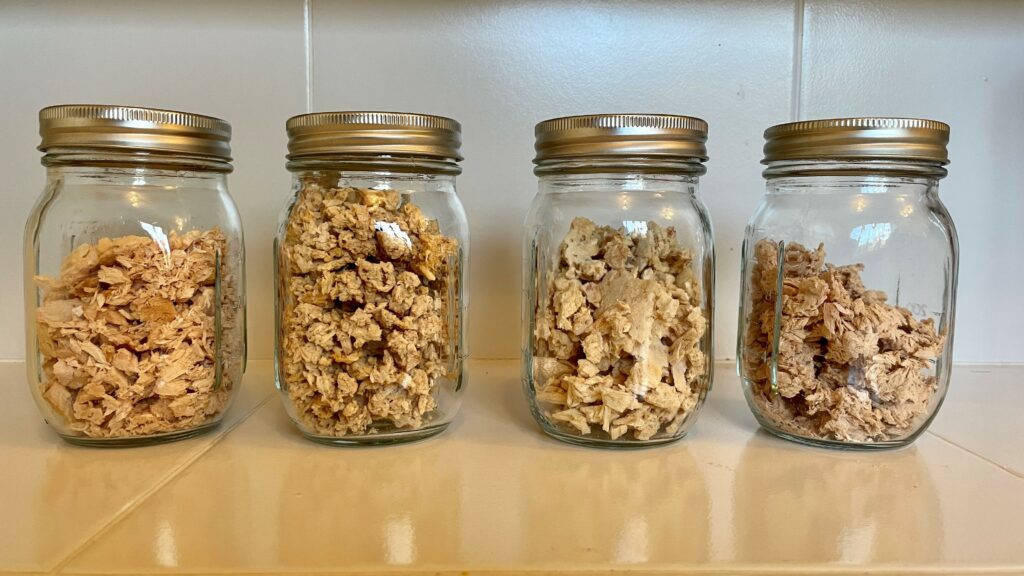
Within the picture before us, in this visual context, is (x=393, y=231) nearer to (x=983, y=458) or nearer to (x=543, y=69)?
(x=543, y=69)

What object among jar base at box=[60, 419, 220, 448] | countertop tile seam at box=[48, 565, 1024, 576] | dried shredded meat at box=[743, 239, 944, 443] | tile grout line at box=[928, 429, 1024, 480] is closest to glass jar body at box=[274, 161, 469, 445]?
jar base at box=[60, 419, 220, 448]

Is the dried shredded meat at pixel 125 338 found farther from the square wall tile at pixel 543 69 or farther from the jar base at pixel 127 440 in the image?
the square wall tile at pixel 543 69

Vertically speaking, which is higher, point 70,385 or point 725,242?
point 725,242

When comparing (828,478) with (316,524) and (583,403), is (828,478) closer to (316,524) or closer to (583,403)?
(583,403)

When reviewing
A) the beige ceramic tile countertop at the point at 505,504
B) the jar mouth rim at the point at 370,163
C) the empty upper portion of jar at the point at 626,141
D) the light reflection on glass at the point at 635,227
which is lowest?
the beige ceramic tile countertop at the point at 505,504

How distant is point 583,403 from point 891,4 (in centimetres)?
72

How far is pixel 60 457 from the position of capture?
2.11 feet

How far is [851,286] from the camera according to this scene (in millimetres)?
693

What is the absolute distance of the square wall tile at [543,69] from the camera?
0.97 meters

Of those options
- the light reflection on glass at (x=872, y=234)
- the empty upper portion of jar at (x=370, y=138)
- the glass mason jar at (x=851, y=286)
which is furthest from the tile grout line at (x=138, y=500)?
the light reflection on glass at (x=872, y=234)

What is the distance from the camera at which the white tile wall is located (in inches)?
37.8

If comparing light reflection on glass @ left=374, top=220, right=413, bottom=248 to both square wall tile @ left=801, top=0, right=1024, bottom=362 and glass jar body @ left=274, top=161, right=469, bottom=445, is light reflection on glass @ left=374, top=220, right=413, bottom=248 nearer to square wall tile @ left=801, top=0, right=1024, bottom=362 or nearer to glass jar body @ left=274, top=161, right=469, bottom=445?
glass jar body @ left=274, top=161, right=469, bottom=445

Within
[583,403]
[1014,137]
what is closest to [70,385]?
[583,403]

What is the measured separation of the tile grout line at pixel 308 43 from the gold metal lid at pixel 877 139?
2.05 ft
